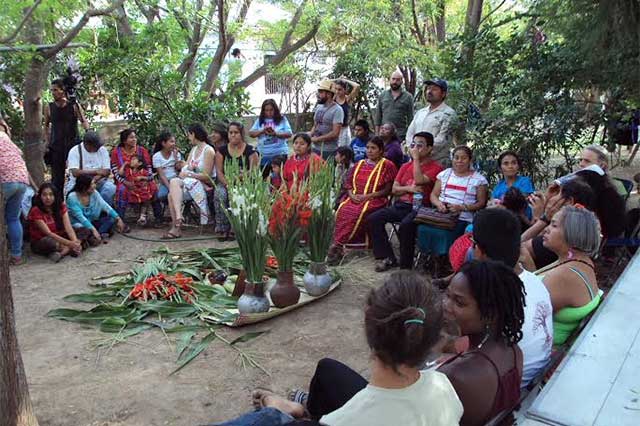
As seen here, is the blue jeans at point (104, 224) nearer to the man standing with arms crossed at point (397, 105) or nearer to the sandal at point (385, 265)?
the sandal at point (385, 265)

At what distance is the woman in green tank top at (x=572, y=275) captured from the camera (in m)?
2.70

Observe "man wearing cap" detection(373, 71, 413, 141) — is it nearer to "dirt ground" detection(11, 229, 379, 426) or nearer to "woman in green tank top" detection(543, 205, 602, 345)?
"dirt ground" detection(11, 229, 379, 426)

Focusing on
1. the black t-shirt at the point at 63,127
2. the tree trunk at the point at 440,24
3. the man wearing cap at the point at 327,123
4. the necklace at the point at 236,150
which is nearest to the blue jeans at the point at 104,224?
the black t-shirt at the point at 63,127

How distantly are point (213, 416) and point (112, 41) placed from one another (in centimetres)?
617

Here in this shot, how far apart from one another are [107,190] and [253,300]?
3.54 meters

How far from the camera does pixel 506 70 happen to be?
19.1 feet

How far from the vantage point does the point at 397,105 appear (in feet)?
23.6

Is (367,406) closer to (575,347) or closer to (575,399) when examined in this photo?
(575,399)

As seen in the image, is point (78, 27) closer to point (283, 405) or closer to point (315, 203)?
point (315, 203)

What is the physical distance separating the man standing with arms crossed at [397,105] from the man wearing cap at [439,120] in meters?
1.19

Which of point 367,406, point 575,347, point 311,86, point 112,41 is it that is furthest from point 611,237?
point 311,86

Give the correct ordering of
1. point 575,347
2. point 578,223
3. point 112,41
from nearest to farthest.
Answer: point 575,347 < point 578,223 < point 112,41

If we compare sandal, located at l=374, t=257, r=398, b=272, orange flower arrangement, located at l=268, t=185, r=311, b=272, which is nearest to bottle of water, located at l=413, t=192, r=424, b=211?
sandal, located at l=374, t=257, r=398, b=272

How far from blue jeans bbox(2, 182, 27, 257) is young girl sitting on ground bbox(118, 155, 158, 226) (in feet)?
4.68
